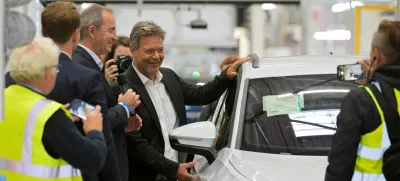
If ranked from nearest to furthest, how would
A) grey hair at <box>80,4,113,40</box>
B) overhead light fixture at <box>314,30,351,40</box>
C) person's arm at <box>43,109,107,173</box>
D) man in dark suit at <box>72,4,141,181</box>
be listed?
person's arm at <box>43,109,107,173</box> → man in dark suit at <box>72,4,141,181</box> → grey hair at <box>80,4,113,40</box> → overhead light fixture at <box>314,30,351,40</box>

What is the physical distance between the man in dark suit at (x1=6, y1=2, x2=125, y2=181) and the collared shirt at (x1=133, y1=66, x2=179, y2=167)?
1.68 meters

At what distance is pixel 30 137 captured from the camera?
3697mm

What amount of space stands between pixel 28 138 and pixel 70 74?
606mm

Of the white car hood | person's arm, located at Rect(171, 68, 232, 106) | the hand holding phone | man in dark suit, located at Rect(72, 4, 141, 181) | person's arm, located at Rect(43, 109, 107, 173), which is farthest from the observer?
person's arm, located at Rect(171, 68, 232, 106)

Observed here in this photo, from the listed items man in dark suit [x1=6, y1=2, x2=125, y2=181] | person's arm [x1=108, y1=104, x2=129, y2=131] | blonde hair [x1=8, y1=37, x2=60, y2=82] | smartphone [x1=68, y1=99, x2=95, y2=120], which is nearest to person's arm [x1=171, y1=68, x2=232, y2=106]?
person's arm [x1=108, y1=104, x2=129, y2=131]

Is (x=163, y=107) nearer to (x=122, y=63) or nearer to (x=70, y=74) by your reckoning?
(x=122, y=63)

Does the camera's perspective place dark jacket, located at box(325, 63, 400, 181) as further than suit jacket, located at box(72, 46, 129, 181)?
No

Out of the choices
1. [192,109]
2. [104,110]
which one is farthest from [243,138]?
[192,109]

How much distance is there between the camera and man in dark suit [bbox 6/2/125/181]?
421 cm

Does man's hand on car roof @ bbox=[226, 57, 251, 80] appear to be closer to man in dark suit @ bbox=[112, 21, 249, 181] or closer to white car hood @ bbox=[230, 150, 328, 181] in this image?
man in dark suit @ bbox=[112, 21, 249, 181]

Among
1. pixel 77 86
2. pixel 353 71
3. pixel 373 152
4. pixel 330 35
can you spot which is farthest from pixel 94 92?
pixel 330 35

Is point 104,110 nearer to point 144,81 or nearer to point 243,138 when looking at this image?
point 243,138

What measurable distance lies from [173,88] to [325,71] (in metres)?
1.28

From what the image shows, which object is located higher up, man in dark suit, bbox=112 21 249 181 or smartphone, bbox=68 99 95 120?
smartphone, bbox=68 99 95 120
